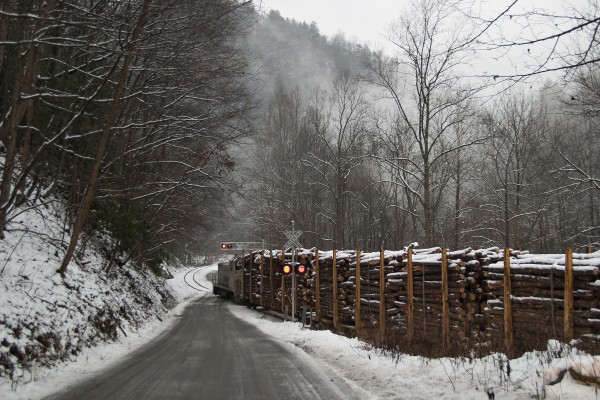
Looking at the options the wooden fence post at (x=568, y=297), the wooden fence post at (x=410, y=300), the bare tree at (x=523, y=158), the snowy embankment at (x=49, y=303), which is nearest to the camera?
the wooden fence post at (x=568, y=297)

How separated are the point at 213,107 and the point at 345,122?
19099mm

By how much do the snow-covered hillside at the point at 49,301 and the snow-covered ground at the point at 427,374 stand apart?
38 cm

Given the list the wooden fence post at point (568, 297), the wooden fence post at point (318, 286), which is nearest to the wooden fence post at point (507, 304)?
the wooden fence post at point (568, 297)

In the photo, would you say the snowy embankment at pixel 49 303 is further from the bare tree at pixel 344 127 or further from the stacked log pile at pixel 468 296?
the bare tree at pixel 344 127

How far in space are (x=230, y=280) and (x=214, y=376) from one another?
27579 millimetres

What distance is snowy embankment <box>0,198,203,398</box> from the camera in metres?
8.23

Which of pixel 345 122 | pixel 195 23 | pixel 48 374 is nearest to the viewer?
pixel 48 374

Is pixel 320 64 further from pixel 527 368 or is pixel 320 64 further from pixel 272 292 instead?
pixel 527 368

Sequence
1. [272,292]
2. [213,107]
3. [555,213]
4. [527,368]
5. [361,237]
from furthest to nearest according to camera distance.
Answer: [361,237] → [555,213] → [272,292] → [213,107] → [527,368]

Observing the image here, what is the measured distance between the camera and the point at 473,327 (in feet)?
30.8

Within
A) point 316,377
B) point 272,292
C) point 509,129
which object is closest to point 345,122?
point 509,129

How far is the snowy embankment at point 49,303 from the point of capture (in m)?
8.23

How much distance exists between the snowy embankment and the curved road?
1.05 m

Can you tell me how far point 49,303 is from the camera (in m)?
10.3
